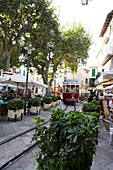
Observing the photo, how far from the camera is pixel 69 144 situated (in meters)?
1.59

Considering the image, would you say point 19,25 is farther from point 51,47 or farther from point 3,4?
point 51,47

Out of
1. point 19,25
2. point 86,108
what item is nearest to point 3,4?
point 19,25

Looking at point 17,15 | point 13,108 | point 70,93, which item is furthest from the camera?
point 70,93

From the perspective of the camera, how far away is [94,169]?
2746mm

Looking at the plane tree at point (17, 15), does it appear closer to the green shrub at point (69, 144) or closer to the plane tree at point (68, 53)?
the plane tree at point (68, 53)

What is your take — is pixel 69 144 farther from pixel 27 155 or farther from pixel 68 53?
pixel 68 53

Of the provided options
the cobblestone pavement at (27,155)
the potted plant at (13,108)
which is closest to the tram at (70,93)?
the potted plant at (13,108)

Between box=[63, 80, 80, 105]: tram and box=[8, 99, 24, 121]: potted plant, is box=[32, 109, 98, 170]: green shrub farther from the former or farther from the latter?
box=[63, 80, 80, 105]: tram

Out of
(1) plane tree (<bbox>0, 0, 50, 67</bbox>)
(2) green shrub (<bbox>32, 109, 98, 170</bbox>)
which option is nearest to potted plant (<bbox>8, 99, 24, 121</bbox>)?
(1) plane tree (<bbox>0, 0, 50, 67</bbox>)

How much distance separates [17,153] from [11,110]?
3421 mm

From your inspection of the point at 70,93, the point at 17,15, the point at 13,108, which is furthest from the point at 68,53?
the point at 13,108

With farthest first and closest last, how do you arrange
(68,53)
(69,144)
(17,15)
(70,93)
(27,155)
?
(68,53) < (70,93) < (17,15) < (27,155) < (69,144)

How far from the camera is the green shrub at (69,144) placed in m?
1.50

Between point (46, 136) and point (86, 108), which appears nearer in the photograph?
point (46, 136)
